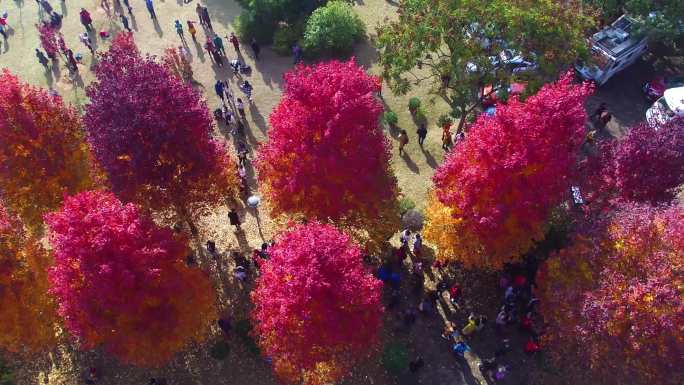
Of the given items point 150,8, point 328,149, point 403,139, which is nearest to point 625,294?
point 328,149

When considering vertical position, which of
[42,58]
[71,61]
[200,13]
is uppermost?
[200,13]

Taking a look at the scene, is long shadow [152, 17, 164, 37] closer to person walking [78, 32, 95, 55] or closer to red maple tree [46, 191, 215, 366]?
person walking [78, 32, 95, 55]

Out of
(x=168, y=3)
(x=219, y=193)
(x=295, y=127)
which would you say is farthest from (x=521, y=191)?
(x=168, y=3)

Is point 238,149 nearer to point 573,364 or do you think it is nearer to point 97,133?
point 97,133

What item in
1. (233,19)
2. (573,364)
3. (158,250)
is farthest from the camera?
(233,19)

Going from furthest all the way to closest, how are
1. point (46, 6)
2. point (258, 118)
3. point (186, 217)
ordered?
point (46, 6)
point (258, 118)
point (186, 217)

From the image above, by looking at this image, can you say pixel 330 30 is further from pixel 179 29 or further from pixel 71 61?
pixel 71 61
